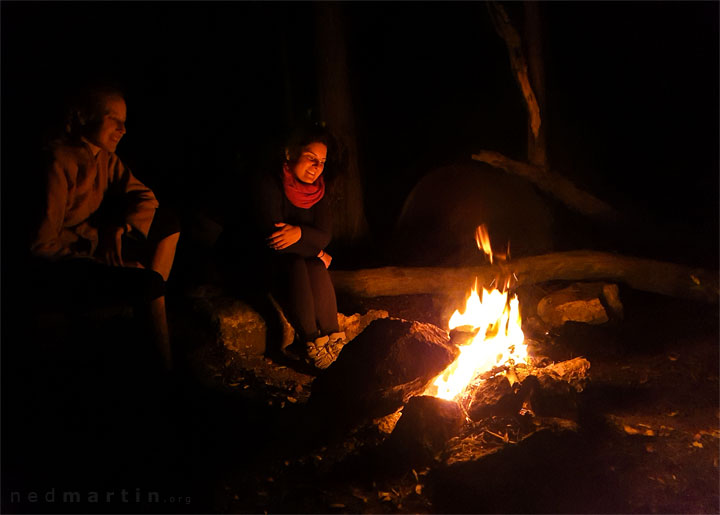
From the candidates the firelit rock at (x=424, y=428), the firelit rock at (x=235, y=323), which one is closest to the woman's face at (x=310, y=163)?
the firelit rock at (x=235, y=323)

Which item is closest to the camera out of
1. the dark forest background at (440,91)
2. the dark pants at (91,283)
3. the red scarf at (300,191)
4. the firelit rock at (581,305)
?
the dark pants at (91,283)

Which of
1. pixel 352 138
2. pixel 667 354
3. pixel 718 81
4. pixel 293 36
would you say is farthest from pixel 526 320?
pixel 718 81

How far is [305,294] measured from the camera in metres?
4.42

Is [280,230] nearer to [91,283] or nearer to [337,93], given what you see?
[91,283]

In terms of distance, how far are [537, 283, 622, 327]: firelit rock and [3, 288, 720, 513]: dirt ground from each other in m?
0.93

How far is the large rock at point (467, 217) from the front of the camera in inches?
246

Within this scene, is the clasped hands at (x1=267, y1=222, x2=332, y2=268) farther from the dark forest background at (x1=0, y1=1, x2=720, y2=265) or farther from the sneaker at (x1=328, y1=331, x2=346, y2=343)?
the dark forest background at (x1=0, y1=1, x2=720, y2=265)

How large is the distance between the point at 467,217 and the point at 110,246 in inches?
157

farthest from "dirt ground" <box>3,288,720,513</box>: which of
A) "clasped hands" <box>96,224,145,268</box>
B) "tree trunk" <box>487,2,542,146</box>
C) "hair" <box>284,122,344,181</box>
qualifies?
"tree trunk" <box>487,2,542,146</box>

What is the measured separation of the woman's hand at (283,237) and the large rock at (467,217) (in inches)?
86.1

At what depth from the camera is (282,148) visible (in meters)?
4.36

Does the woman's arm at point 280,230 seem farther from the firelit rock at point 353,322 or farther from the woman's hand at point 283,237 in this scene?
the firelit rock at point 353,322

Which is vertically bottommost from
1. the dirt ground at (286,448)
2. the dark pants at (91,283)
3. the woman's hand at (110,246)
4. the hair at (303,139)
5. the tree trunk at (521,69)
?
the dirt ground at (286,448)

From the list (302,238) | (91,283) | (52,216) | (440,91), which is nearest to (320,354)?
(302,238)
